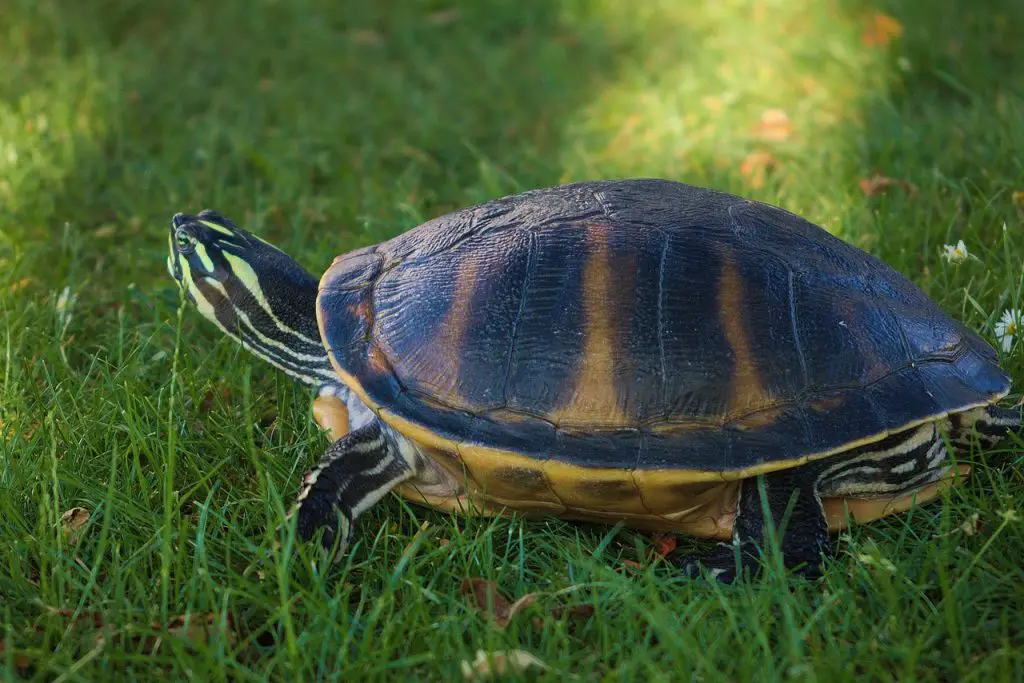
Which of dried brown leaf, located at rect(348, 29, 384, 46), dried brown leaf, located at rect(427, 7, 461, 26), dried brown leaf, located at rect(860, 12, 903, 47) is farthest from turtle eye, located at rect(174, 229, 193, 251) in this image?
dried brown leaf, located at rect(860, 12, 903, 47)

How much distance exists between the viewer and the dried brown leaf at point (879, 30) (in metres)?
6.44

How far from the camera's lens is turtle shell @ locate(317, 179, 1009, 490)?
2.89 m

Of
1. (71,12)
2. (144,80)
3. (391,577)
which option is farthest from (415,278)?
(71,12)

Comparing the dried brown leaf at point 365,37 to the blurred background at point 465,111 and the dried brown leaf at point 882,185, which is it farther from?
the dried brown leaf at point 882,185

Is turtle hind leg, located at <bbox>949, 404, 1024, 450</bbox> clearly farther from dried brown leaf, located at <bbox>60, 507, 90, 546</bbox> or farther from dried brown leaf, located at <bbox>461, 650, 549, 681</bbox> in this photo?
dried brown leaf, located at <bbox>60, 507, 90, 546</bbox>

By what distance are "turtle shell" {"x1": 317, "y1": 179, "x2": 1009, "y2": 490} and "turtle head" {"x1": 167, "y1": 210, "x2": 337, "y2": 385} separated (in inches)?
17.3

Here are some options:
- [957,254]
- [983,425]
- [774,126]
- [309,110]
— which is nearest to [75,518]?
[983,425]

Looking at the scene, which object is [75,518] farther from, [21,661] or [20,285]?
[20,285]

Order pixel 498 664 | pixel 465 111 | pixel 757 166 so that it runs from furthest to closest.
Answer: pixel 465 111, pixel 757 166, pixel 498 664

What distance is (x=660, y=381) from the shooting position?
2934mm

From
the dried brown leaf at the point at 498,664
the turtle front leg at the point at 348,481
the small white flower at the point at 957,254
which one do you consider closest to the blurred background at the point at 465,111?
the small white flower at the point at 957,254

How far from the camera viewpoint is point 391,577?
2.78 m

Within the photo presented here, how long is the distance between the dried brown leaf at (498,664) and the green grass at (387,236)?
47 mm

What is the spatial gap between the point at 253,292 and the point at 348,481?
0.99 meters
